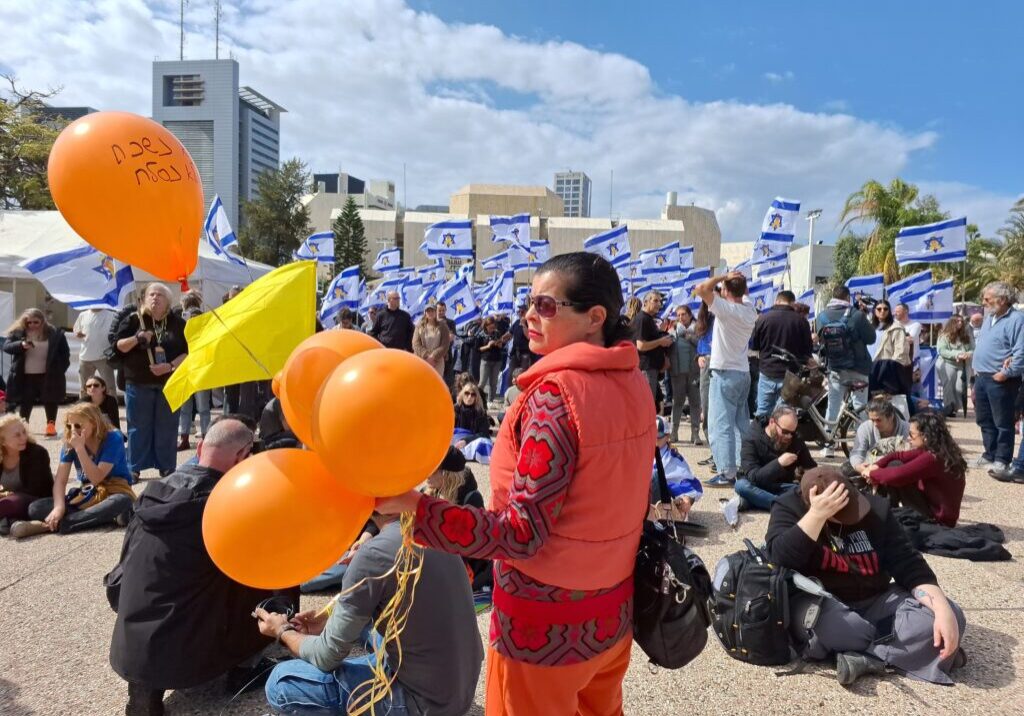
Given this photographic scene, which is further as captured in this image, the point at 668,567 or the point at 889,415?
the point at 889,415

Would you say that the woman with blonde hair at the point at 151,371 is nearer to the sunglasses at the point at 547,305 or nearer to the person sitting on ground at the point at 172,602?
the person sitting on ground at the point at 172,602

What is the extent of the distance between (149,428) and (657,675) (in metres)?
Answer: 5.17

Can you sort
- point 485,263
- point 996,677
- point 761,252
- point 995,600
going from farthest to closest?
point 485,263 → point 761,252 → point 995,600 → point 996,677

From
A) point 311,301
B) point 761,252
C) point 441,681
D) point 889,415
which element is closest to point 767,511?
point 889,415

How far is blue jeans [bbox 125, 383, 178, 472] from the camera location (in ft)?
20.2

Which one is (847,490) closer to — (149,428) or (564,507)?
(564,507)

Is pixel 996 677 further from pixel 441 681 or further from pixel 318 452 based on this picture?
pixel 318 452

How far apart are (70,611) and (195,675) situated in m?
1.57

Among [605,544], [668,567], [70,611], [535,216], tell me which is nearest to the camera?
[605,544]

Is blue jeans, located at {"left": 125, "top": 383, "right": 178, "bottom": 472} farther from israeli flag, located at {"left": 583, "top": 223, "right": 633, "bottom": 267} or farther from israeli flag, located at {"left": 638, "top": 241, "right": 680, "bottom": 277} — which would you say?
israeli flag, located at {"left": 638, "top": 241, "right": 680, "bottom": 277}

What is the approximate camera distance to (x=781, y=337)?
292 inches

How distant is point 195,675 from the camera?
279cm

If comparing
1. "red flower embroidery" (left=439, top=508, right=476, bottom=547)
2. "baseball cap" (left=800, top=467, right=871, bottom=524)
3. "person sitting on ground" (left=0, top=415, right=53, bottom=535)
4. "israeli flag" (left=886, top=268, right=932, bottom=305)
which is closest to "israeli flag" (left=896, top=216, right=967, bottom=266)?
"israeli flag" (left=886, top=268, right=932, bottom=305)

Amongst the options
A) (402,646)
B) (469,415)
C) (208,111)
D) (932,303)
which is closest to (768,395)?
(469,415)
